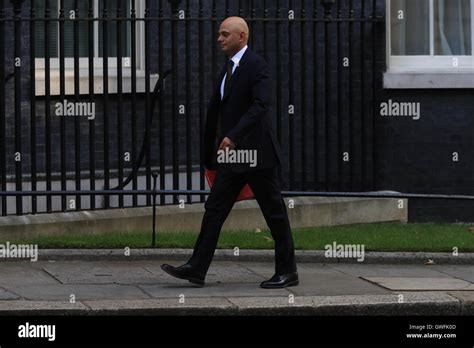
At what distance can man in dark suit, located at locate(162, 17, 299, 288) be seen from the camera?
10172 millimetres

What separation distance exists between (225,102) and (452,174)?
554 centimetres

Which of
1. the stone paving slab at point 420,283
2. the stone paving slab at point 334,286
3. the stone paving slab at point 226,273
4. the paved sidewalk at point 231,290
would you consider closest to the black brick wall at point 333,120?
the stone paving slab at point 226,273

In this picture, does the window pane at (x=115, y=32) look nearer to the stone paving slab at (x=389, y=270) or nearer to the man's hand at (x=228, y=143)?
the stone paving slab at (x=389, y=270)

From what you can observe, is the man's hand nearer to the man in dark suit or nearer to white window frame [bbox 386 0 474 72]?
the man in dark suit

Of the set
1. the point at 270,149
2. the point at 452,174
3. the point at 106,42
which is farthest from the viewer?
the point at 452,174

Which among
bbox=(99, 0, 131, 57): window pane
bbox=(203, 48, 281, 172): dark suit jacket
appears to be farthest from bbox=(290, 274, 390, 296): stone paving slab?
bbox=(99, 0, 131, 57): window pane

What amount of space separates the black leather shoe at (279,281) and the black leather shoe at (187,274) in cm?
52

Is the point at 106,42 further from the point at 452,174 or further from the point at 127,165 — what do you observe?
the point at 452,174

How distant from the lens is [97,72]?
554 inches

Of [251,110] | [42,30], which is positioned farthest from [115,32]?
[251,110]

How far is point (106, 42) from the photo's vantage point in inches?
515

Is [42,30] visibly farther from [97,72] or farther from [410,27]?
[410,27]

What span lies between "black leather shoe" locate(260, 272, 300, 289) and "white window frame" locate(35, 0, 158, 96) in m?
4.07
